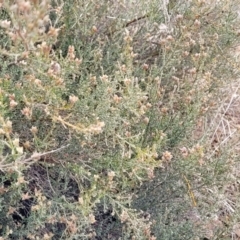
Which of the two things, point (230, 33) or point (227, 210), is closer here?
point (230, 33)

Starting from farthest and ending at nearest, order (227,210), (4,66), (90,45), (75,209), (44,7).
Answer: (227,210), (90,45), (75,209), (4,66), (44,7)

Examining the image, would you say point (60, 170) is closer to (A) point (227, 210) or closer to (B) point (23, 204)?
(B) point (23, 204)

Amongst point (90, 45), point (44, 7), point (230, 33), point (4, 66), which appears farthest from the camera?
point (230, 33)

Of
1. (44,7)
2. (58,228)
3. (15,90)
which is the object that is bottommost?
(58,228)

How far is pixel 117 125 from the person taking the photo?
1.54 m

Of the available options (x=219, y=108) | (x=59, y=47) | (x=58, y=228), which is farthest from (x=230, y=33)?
(x=58, y=228)

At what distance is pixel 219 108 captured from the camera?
218 cm

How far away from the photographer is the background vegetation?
139 cm

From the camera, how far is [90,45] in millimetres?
1729

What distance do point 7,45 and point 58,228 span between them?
658mm

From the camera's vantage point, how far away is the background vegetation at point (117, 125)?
139 cm

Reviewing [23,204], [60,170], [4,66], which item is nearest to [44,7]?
[4,66]

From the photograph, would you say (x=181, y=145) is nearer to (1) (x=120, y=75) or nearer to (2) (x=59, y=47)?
(1) (x=120, y=75)

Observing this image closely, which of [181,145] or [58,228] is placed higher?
[181,145]
